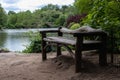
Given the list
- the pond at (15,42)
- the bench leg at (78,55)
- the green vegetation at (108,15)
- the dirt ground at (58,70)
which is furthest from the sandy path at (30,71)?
the pond at (15,42)

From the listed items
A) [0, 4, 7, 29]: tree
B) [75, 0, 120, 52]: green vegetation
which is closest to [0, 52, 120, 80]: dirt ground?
[75, 0, 120, 52]: green vegetation

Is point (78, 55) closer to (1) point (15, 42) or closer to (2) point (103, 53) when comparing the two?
(2) point (103, 53)

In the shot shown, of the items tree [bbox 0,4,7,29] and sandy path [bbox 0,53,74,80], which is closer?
sandy path [bbox 0,53,74,80]

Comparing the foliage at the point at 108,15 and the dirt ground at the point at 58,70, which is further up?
the foliage at the point at 108,15

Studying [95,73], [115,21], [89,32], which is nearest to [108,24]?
[115,21]

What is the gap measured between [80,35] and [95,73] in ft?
2.80

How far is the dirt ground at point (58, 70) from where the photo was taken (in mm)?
5836

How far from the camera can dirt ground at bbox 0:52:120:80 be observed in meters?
5.84

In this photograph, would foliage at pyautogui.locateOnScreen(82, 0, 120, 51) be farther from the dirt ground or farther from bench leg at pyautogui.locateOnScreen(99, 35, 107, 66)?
the dirt ground

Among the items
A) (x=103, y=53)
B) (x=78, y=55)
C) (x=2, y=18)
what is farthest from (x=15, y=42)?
(x=2, y=18)

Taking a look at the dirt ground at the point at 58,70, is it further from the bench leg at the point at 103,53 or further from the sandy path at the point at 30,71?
the bench leg at the point at 103,53

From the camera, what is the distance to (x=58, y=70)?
6.62 meters

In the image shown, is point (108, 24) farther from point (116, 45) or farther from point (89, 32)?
point (116, 45)

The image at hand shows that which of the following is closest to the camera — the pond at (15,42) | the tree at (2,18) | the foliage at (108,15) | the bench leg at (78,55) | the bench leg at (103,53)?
the foliage at (108,15)
